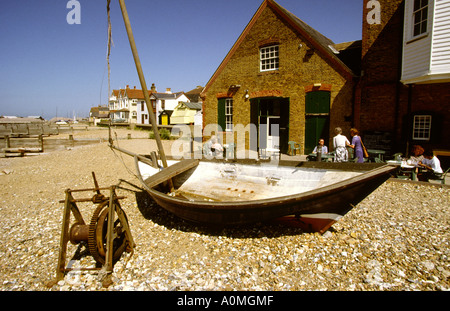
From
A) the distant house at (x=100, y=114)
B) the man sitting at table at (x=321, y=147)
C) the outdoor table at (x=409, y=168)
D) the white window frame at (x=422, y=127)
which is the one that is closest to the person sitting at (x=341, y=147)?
the outdoor table at (x=409, y=168)

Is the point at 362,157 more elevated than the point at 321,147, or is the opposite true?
the point at 321,147

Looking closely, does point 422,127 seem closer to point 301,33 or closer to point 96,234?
point 301,33

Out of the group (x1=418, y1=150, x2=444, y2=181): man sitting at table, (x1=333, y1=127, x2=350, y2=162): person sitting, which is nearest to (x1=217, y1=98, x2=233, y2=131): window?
(x1=333, y1=127, x2=350, y2=162): person sitting

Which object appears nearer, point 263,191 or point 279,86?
point 263,191

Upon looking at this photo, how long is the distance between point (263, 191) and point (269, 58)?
11009 millimetres

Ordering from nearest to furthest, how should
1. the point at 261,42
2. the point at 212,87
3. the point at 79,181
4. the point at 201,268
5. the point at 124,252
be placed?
1. the point at 201,268
2. the point at 124,252
3. the point at 79,181
4. the point at 261,42
5. the point at 212,87

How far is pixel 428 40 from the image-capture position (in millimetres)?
9891

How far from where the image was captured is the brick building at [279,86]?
12.9m

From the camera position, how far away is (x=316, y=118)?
13.3 m

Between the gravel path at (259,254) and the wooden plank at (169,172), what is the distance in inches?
39.9

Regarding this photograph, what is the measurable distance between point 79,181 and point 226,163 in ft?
22.8

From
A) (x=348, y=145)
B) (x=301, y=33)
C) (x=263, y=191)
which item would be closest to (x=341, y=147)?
(x=348, y=145)

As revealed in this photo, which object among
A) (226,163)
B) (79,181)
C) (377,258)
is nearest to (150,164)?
(226,163)
